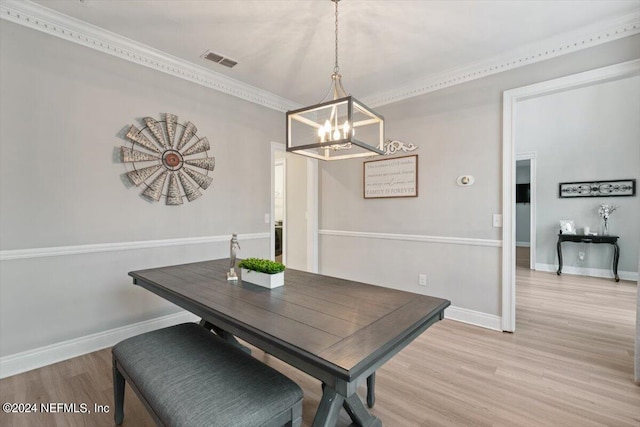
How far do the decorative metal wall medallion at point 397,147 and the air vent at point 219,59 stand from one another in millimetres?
1951

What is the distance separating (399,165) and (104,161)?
3.02 m

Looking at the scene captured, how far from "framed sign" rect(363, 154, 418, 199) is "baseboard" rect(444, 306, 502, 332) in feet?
4.47

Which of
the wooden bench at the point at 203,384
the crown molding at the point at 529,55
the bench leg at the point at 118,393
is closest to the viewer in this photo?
Answer: the wooden bench at the point at 203,384

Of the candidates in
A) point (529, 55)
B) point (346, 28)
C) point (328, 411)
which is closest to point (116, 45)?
point (346, 28)

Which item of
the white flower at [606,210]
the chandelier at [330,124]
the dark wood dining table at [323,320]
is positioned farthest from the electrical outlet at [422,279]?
the white flower at [606,210]

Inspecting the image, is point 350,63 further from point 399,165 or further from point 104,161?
point 104,161

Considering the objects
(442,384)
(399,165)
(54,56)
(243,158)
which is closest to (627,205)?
(399,165)

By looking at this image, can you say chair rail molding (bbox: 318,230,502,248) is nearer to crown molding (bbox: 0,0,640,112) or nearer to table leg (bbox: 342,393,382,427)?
crown molding (bbox: 0,0,640,112)

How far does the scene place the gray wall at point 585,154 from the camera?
4934 millimetres

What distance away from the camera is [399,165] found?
361cm

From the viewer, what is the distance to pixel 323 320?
127 cm

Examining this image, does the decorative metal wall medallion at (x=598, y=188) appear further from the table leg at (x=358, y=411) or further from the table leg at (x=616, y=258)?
the table leg at (x=358, y=411)

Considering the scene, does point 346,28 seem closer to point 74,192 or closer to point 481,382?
point 74,192

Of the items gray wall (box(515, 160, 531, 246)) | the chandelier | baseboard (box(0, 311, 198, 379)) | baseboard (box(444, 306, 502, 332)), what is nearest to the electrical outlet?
baseboard (box(444, 306, 502, 332))
